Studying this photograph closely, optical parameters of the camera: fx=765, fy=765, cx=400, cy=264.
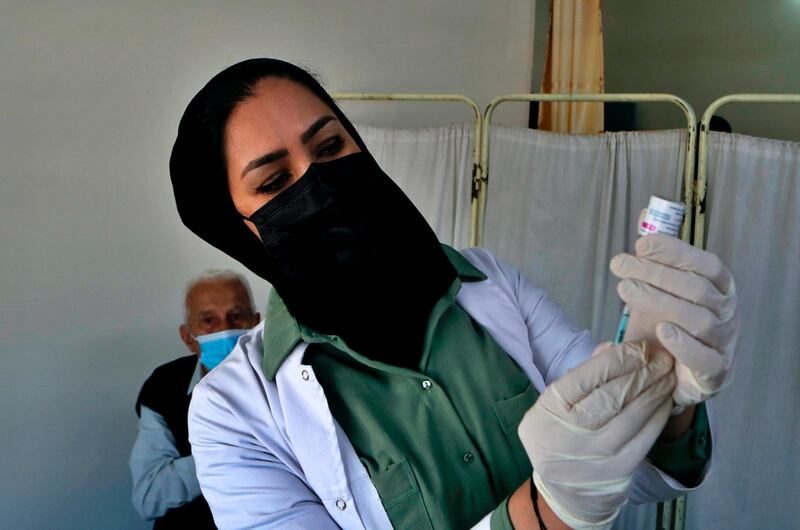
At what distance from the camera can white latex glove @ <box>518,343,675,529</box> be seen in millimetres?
905

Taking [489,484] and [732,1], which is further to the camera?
[732,1]

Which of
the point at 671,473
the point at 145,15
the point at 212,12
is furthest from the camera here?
the point at 212,12

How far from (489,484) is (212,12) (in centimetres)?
233

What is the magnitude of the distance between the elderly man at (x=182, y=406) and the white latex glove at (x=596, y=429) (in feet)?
5.04

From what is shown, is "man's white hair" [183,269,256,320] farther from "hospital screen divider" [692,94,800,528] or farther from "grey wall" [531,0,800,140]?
"grey wall" [531,0,800,140]

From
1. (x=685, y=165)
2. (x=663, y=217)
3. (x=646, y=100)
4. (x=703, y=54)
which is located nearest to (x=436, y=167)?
(x=646, y=100)

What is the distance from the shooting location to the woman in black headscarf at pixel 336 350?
3.65ft

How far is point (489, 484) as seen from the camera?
1146 millimetres

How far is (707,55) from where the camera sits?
12.8 ft

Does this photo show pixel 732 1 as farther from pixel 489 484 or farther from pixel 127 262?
pixel 489 484

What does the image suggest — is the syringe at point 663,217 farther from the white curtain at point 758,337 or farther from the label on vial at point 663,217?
the white curtain at point 758,337

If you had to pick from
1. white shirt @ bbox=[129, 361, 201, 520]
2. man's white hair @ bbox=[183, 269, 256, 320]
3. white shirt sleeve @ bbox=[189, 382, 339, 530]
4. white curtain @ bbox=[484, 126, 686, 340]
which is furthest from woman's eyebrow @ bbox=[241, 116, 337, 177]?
white curtain @ bbox=[484, 126, 686, 340]

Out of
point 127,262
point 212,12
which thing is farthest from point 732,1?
point 127,262

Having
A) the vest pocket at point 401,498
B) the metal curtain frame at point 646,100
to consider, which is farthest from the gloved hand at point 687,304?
the metal curtain frame at point 646,100
